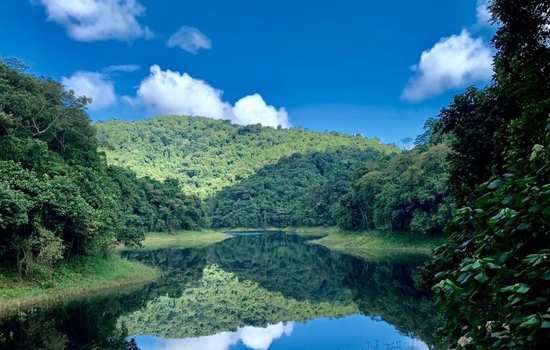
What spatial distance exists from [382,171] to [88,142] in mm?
46668

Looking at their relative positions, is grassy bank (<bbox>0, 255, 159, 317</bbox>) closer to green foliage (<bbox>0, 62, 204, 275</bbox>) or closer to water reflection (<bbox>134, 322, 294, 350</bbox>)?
green foliage (<bbox>0, 62, 204, 275</bbox>)

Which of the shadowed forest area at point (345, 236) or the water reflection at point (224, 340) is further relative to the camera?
the water reflection at point (224, 340)

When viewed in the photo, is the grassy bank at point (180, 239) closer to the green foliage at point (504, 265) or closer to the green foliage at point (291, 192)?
the green foliage at point (291, 192)

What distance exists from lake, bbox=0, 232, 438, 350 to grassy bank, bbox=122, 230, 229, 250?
33.0 meters

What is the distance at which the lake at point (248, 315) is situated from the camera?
2266cm

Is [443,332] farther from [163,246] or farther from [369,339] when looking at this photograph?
[163,246]

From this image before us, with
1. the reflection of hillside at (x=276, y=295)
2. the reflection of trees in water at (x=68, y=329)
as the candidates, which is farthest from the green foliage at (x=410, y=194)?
the reflection of trees in water at (x=68, y=329)

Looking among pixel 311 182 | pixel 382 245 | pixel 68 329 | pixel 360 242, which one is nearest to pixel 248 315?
pixel 68 329

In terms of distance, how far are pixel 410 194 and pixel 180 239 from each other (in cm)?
4718

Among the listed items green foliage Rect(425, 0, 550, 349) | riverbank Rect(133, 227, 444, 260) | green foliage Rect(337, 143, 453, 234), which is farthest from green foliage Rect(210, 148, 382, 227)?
green foliage Rect(425, 0, 550, 349)

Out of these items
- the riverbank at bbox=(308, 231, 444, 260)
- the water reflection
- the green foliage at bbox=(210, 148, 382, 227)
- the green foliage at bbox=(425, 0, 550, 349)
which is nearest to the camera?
the green foliage at bbox=(425, 0, 550, 349)

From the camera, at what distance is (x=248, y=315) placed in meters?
29.8

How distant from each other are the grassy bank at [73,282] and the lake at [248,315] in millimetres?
1217

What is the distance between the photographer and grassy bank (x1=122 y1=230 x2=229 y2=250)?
265 ft
